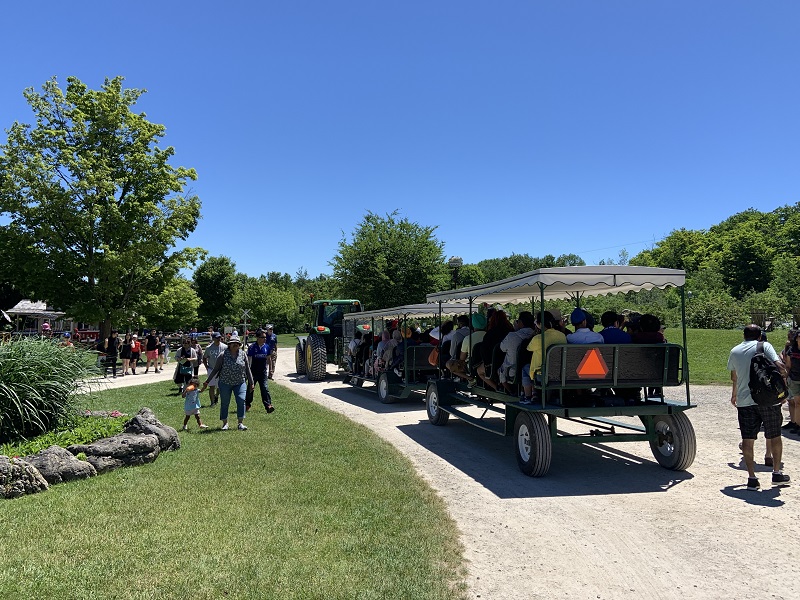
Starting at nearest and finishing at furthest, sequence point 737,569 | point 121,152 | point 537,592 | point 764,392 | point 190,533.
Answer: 1. point 537,592
2. point 737,569
3. point 190,533
4. point 764,392
5. point 121,152

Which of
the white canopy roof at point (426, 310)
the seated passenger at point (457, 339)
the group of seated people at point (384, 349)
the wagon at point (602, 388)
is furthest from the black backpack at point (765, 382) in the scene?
the group of seated people at point (384, 349)

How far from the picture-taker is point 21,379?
26.5 feet

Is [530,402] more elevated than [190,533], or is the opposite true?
[530,402]

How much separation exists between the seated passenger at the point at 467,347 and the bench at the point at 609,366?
2378 mm

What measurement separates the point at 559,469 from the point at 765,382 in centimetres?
261

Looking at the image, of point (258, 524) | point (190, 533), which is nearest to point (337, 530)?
point (258, 524)

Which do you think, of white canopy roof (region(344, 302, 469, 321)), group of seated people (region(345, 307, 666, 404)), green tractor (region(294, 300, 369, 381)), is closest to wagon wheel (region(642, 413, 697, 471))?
group of seated people (region(345, 307, 666, 404))

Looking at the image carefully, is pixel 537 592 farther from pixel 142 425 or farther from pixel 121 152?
pixel 121 152

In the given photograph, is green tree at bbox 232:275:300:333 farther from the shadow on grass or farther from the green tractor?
the shadow on grass

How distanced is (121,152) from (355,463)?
2441 cm

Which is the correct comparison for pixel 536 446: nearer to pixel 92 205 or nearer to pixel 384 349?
pixel 384 349

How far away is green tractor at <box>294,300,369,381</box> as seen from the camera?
1883 centimetres

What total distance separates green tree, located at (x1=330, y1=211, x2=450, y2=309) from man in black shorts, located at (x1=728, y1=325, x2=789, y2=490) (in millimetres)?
25624

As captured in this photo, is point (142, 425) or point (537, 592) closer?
point (537, 592)
